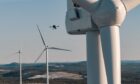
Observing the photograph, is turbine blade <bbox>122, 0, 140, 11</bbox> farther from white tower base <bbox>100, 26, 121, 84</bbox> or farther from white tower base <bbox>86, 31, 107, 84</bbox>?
white tower base <bbox>86, 31, 107, 84</bbox>

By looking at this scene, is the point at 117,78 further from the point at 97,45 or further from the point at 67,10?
the point at 67,10

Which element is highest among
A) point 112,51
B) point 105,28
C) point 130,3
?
point 130,3

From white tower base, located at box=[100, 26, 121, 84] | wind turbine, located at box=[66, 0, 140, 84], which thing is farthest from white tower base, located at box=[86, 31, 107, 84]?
white tower base, located at box=[100, 26, 121, 84]

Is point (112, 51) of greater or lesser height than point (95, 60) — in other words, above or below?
above

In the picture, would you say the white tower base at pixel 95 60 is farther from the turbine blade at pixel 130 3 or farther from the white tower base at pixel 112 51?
the turbine blade at pixel 130 3

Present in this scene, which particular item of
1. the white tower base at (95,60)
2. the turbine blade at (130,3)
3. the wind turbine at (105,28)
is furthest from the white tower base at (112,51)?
the white tower base at (95,60)

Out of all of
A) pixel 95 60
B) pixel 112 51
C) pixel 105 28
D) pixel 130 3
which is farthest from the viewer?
pixel 95 60

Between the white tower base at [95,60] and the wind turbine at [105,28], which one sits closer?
the wind turbine at [105,28]

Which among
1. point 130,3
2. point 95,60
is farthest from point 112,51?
point 130,3

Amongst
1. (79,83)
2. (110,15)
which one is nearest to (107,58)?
(110,15)

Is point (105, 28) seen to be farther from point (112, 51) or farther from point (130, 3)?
point (130, 3)
